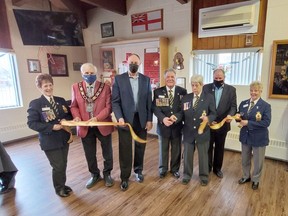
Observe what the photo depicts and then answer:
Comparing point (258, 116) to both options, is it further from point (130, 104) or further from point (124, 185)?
point (124, 185)

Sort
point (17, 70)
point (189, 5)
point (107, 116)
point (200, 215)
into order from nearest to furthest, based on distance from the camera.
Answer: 1. point (200, 215)
2. point (107, 116)
3. point (189, 5)
4. point (17, 70)

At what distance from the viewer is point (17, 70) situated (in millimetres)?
4340

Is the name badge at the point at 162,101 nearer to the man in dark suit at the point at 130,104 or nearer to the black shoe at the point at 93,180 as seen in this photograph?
the man in dark suit at the point at 130,104

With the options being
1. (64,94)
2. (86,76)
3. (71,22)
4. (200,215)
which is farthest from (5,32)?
(200,215)

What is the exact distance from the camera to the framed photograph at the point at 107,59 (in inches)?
187

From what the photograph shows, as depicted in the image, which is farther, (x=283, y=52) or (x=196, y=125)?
A: (x=283, y=52)

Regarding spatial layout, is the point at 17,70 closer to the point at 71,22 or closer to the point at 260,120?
the point at 71,22

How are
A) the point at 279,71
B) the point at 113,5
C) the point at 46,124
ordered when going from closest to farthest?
the point at 46,124, the point at 279,71, the point at 113,5

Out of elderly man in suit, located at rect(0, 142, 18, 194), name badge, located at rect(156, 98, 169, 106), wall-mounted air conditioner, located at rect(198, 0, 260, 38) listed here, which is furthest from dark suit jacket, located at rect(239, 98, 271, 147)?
elderly man in suit, located at rect(0, 142, 18, 194)

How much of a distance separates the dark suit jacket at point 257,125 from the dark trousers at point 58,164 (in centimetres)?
206

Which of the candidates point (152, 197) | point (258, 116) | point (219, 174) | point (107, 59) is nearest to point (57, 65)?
point (107, 59)

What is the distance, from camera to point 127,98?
236 cm

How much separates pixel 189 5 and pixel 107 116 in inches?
103

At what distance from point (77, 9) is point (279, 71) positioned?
4.29m
